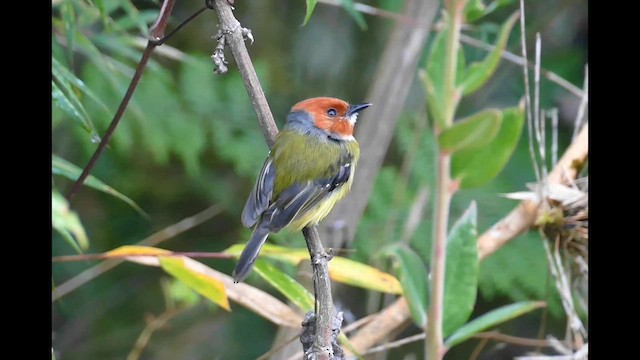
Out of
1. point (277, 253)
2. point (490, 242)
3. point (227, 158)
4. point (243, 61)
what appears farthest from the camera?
point (227, 158)

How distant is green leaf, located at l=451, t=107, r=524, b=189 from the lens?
37.0 inches

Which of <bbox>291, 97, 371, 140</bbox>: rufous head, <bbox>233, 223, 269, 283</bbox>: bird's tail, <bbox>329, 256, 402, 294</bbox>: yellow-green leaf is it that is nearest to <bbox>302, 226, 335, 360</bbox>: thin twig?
<bbox>233, 223, 269, 283</bbox>: bird's tail

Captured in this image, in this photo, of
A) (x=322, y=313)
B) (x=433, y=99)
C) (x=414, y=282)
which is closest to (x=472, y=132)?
(x=433, y=99)

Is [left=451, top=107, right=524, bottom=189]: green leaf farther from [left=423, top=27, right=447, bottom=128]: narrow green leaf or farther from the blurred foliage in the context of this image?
the blurred foliage

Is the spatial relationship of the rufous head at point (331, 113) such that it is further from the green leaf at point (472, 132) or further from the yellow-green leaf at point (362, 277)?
the green leaf at point (472, 132)

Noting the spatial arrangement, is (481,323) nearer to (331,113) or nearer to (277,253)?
(277,253)

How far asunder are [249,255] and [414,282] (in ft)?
2.02

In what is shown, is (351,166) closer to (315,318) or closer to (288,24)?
(315,318)

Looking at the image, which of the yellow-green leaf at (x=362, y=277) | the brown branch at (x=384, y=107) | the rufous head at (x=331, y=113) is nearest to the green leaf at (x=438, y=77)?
the yellow-green leaf at (x=362, y=277)

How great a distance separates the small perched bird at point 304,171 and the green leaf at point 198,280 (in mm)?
90

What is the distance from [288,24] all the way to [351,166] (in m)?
1.96

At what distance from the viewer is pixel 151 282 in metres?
3.91

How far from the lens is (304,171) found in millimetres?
2125
